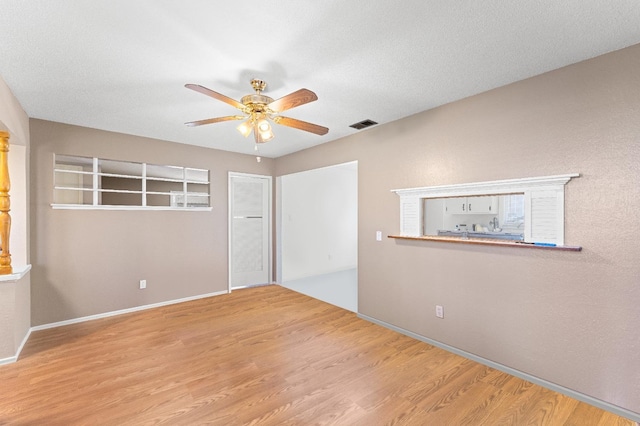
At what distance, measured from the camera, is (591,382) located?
79.2 inches

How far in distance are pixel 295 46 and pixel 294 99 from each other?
327 mm

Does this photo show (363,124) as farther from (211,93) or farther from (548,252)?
(548,252)

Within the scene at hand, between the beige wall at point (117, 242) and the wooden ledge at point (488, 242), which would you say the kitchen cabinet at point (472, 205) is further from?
the beige wall at point (117, 242)

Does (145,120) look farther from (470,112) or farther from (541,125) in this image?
(541,125)

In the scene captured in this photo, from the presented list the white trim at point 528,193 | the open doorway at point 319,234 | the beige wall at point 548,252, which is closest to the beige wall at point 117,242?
the open doorway at point 319,234

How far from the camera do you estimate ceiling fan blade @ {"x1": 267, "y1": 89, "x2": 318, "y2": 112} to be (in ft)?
6.15

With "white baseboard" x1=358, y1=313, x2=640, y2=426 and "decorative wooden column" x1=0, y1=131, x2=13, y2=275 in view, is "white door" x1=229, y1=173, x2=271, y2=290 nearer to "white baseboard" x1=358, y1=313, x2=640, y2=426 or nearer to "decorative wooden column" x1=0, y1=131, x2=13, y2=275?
"decorative wooden column" x1=0, y1=131, x2=13, y2=275

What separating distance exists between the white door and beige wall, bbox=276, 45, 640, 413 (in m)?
2.94

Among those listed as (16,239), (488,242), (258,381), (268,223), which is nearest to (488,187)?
(488,242)

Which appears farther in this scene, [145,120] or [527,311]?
[145,120]

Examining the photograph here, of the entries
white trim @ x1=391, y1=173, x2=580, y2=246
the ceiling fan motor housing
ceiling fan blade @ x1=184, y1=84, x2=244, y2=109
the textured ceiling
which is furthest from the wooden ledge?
ceiling fan blade @ x1=184, y1=84, x2=244, y2=109

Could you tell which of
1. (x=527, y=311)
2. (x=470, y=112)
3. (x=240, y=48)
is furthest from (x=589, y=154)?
(x=240, y=48)

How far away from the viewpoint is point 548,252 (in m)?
2.21

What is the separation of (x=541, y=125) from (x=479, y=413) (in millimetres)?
2230
